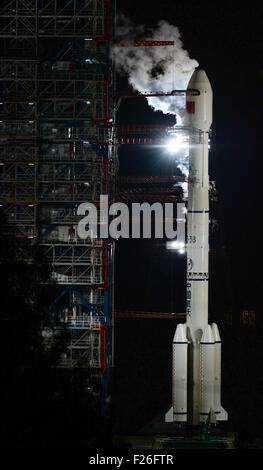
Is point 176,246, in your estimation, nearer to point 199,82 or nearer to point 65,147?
point 65,147


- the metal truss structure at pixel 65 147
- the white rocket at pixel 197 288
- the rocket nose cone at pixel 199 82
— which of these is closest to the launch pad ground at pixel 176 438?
the white rocket at pixel 197 288

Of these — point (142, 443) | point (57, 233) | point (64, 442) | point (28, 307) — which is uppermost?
point (57, 233)

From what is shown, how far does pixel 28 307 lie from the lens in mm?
20344

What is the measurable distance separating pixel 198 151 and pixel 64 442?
1958 centimetres

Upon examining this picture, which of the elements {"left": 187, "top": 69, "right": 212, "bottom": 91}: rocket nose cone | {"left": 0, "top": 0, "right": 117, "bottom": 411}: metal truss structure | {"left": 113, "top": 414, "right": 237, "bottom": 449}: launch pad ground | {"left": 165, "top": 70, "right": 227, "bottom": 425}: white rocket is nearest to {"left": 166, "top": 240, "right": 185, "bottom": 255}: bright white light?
{"left": 0, "top": 0, "right": 117, "bottom": 411}: metal truss structure

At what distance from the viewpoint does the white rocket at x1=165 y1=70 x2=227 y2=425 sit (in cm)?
3956

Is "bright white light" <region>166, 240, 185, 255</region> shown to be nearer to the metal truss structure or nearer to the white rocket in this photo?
the metal truss structure

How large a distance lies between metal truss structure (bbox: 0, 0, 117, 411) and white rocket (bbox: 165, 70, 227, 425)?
162 inches

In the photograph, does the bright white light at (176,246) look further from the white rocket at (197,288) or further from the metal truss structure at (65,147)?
the white rocket at (197,288)

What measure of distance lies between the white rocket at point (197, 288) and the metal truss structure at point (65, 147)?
13.5 ft

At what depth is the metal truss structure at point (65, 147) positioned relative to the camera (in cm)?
4250

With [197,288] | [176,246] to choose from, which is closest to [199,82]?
[197,288]

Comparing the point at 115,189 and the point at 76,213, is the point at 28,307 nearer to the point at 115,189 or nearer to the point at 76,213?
the point at 76,213

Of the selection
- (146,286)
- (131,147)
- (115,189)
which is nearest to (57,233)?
(115,189)
